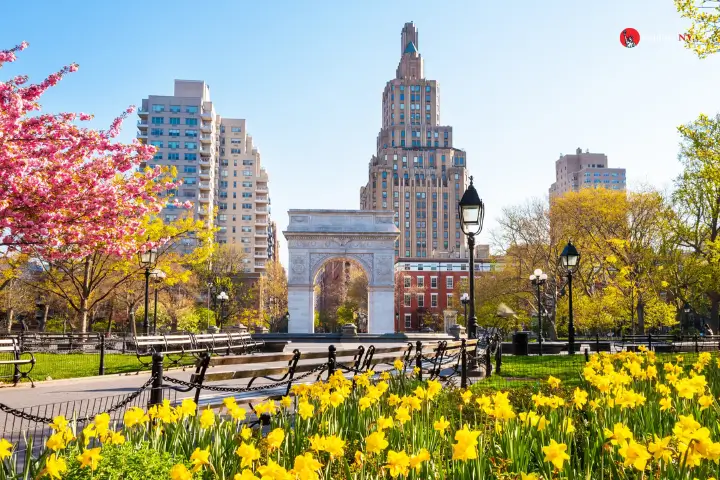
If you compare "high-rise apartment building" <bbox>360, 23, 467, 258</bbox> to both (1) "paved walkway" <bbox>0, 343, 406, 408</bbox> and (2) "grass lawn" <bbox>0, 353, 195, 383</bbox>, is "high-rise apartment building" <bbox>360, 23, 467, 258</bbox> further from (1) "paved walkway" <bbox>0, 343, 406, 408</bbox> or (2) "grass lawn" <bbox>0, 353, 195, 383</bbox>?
(1) "paved walkway" <bbox>0, 343, 406, 408</bbox>

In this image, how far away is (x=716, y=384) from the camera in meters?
7.11

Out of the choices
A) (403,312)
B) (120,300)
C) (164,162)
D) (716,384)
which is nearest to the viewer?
(716,384)

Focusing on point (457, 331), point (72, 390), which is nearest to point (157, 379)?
point (72, 390)

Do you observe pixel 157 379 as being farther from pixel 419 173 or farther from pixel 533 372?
pixel 419 173

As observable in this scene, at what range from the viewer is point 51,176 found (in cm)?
1566

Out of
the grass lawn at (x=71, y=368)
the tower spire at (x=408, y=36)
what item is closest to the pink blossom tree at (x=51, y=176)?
the grass lawn at (x=71, y=368)

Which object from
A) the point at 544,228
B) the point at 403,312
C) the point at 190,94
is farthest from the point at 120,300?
the point at 190,94

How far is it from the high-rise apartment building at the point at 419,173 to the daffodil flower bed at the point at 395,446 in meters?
117

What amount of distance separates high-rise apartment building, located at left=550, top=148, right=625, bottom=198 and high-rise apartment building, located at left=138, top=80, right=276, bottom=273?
9063cm

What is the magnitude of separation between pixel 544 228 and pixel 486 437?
4014cm

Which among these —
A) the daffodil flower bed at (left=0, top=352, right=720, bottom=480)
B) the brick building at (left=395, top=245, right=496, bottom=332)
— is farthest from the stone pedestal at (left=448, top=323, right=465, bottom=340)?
A: the brick building at (left=395, top=245, right=496, bottom=332)

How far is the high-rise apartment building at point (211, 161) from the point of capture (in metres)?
96.1

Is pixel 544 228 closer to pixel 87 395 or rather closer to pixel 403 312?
pixel 87 395

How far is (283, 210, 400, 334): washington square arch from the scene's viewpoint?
47344 millimetres
